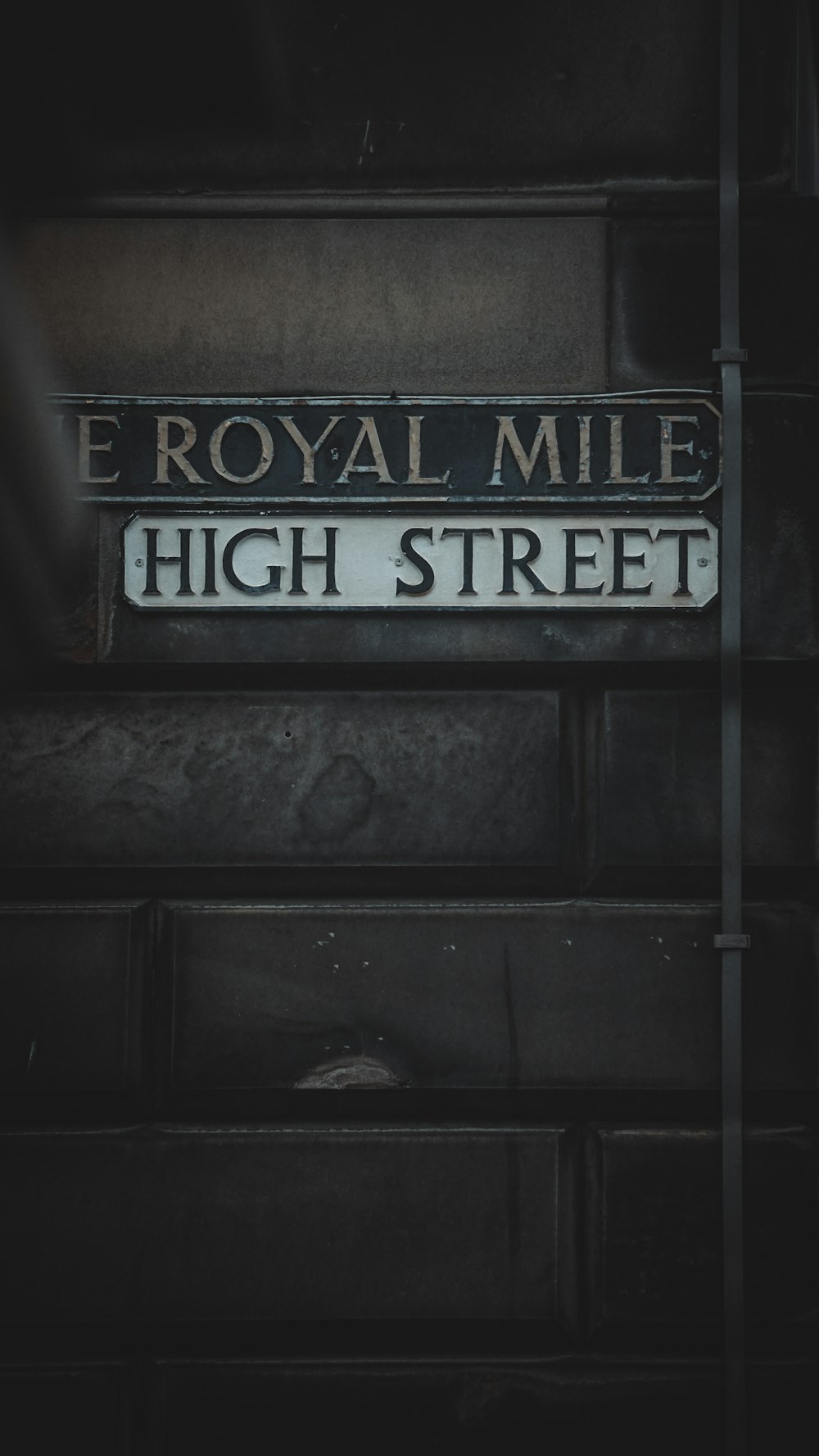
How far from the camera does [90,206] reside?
283 centimetres

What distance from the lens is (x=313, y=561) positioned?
2.77 metres

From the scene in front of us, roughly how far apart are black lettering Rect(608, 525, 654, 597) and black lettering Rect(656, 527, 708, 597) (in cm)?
7

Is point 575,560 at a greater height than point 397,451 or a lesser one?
lesser

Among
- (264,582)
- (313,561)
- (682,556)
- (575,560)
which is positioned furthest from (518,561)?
(264,582)

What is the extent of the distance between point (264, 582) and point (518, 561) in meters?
0.66

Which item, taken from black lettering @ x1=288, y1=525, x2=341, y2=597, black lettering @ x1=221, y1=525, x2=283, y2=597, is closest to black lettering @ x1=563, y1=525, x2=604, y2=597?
black lettering @ x1=288, y1=525, x2=341, y2=597

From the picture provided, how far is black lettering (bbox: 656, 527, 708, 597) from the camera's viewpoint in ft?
9.09

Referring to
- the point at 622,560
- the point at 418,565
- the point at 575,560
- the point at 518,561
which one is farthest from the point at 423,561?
the point at 622,560

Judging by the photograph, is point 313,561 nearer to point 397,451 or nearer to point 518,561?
point 397,451

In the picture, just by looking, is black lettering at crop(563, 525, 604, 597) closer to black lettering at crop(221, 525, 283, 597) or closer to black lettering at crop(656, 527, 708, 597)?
black lettering at crop(656, 527, 708, 597)

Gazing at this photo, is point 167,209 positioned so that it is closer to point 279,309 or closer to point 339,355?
point 279,309

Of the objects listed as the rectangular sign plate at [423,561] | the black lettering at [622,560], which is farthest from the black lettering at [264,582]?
the black lettering at [622,560]

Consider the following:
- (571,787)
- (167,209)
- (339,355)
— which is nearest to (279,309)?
(339,355)

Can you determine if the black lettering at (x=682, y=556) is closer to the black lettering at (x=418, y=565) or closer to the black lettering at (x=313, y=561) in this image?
the black lettering at (x=418, y=565)
